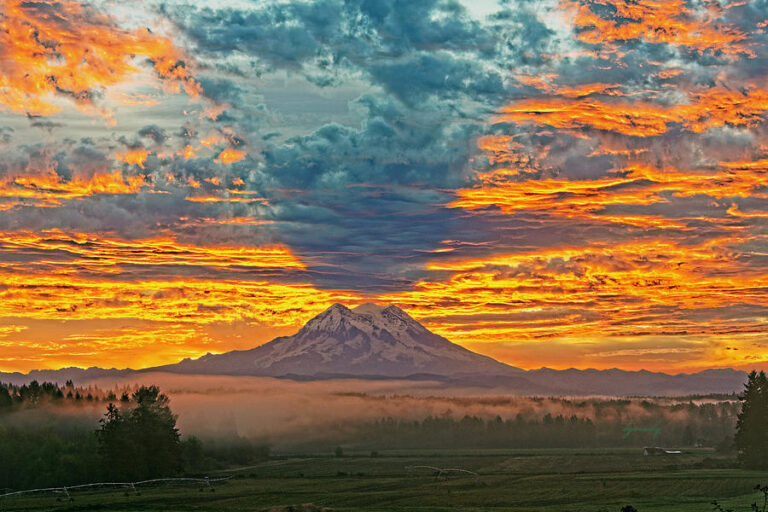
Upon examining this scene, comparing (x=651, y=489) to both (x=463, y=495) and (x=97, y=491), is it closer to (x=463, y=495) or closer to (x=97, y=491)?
(x=463, y=495)

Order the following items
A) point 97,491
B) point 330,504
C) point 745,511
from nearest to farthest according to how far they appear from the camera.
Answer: point 745,511
point 330,504
point 97,491

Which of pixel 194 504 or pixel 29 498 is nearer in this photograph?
pixel 194 504

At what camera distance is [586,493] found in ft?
610

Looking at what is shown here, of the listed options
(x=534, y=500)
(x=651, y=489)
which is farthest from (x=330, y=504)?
(x=651, y=489)

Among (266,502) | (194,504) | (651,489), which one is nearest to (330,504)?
(266,502)

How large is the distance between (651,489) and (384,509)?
6295cm

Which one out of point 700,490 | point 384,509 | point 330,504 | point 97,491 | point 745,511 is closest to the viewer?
point 745,511

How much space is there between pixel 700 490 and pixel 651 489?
11.0 m

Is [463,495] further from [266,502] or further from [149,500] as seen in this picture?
[149,500]

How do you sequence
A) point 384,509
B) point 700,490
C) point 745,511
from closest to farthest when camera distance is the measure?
point 745,511, point 384,509, point 700,490

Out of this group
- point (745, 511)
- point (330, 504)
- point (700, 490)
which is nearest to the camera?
point (745, 511)

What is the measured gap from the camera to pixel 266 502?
570ft

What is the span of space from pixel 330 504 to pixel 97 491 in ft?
193

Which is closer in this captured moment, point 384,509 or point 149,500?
point 384,509
